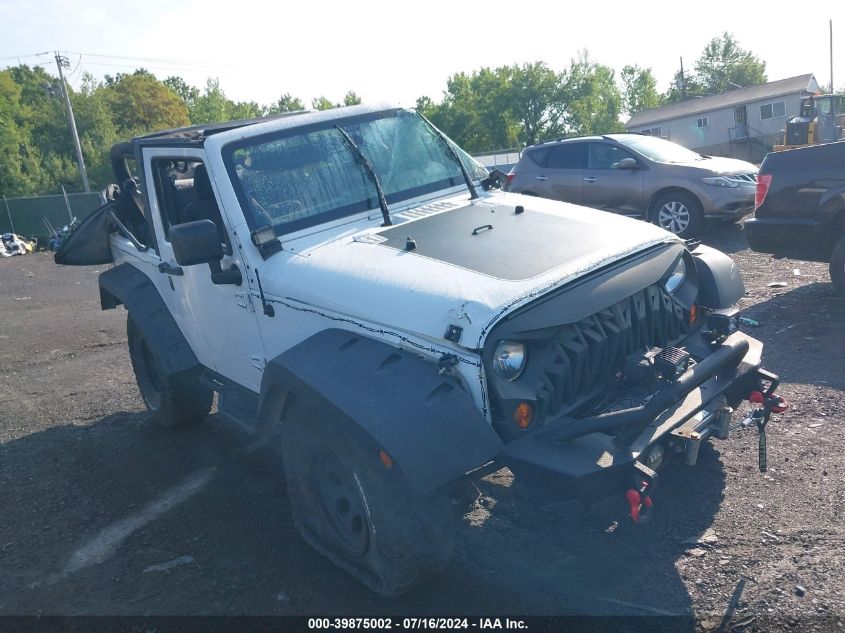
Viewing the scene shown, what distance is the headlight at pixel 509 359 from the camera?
121 inches

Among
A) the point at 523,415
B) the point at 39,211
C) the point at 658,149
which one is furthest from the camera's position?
the point at 39,211

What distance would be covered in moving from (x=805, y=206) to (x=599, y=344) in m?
5.12

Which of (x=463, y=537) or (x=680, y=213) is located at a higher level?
(x=680, y=213)

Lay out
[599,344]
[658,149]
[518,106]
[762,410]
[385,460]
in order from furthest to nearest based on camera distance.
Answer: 1. [518,106]
2. [658,149]
3. [762,410]
4. [599,344]
5. [385,460]

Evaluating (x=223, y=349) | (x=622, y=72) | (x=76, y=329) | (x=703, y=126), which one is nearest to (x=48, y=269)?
(x=76, y=329)

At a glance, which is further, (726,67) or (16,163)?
(726,67)

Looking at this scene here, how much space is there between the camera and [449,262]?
3492mm

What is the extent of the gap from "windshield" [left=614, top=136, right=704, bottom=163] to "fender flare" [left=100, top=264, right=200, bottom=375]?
29.9 feet

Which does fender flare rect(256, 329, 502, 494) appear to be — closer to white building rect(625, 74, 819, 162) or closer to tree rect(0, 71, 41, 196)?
tree rect(0, 71, 41, 196)

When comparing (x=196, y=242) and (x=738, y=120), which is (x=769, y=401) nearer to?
(x=196, y=242)

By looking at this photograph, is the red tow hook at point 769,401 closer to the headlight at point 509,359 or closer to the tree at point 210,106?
the headlight at point 509,359

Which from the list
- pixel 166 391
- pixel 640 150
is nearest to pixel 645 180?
pixel 640 150

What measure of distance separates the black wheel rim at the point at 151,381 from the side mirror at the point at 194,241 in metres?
2.37

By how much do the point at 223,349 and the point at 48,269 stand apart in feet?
56.0
